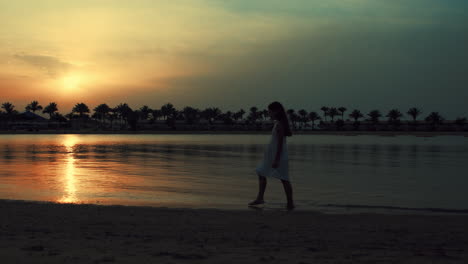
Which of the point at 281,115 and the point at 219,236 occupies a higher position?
the point at 281,115

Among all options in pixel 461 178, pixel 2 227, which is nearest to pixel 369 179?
pixel 461 178

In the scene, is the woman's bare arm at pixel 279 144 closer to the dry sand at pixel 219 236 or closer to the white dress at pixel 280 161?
the white dress at pixel 280 161

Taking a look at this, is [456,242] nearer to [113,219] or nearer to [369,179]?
[113,219]

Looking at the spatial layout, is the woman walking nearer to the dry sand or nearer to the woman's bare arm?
the woman's bare arm

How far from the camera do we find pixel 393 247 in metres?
5.95

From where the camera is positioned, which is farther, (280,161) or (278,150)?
(280,161)

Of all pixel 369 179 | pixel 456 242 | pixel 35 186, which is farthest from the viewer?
pixel 369 179

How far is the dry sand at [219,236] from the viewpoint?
5277 millimetres

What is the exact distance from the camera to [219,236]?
6.55m

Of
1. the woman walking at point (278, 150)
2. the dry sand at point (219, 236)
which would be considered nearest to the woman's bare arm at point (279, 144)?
the woman walking at point (278, 150)

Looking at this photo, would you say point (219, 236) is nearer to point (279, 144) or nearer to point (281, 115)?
point (279, 144)

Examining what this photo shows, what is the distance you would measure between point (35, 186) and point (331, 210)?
8670mm

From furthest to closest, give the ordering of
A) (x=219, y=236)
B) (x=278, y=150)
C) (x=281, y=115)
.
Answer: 1. (x=281, y=115)
2. (x=278, y=150)
3. (x=219, y=236)

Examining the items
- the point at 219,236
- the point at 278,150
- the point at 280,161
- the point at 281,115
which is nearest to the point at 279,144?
the point at 278,150
